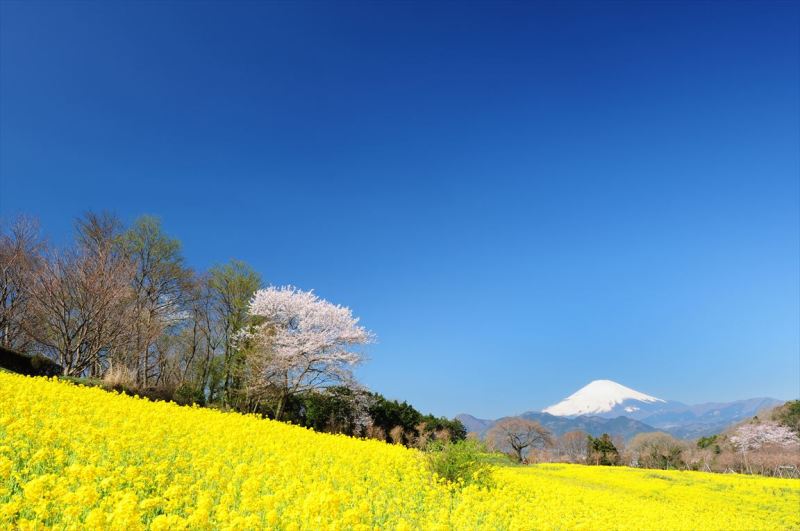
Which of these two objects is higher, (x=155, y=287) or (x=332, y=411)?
(x=155, y=287)

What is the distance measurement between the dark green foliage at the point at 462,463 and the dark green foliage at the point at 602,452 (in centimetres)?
5008

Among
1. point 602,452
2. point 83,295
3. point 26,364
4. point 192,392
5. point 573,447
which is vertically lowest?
point 573,447

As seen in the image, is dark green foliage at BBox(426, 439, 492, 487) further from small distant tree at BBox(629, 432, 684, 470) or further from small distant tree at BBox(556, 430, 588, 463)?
small distant tree at BBox(629, 432, 684, 470)

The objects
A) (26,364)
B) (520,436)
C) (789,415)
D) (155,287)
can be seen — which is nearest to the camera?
(26,364)

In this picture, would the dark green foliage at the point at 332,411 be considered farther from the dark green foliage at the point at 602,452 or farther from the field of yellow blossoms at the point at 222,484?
the dark green foliage at the point at 602,452

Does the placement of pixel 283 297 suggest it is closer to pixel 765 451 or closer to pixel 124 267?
pixel 124 267

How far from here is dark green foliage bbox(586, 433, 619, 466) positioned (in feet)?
177

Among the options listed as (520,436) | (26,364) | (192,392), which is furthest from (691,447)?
(26,364)

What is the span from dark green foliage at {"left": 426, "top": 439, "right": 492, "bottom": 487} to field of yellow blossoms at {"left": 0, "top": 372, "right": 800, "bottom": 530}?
38cm

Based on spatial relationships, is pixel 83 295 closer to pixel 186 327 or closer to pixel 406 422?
pixel 186 327

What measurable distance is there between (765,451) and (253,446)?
59797 mm

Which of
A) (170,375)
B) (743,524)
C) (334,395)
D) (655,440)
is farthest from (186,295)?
(655,440)

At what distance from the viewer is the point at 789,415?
186 ft

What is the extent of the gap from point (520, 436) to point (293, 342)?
114 ft
